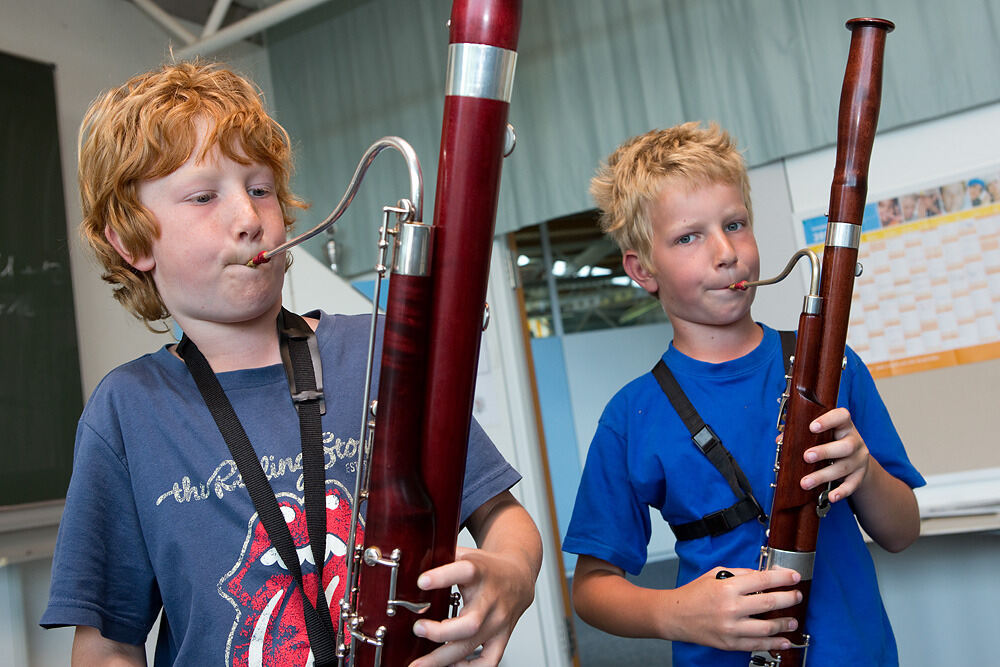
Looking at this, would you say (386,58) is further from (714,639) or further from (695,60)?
(714,639)

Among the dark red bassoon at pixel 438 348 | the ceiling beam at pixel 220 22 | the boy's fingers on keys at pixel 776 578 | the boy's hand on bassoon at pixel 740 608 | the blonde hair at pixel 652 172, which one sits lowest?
the boy's hand on bassoon at pixel 740 608

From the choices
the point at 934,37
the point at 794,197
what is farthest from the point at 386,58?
the point at 934,37

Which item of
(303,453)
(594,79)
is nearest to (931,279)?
(594,79)

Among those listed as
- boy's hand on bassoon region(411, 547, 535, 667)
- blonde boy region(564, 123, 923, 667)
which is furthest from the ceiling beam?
boy's hand on bassoon region(411, 547, 535, 667)

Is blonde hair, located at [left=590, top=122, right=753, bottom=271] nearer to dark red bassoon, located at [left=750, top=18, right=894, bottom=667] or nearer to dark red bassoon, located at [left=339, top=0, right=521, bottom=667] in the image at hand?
dark red bassoon, located at [left=750, top=18, right=894, bottom=667]

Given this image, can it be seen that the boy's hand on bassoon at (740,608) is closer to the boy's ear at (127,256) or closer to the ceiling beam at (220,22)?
the boy's ear at (127,256)

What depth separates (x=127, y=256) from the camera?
94cm

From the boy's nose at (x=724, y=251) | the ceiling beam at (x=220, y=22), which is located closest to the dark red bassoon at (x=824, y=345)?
the boy's nose at (x=724, y=251)

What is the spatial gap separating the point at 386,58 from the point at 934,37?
7.48ft

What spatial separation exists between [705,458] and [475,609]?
0.64 meters

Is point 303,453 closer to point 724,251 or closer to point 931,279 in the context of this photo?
point 724,251

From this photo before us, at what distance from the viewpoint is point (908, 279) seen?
270 cm

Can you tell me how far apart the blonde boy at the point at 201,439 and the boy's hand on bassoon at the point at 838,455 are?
0.40 m

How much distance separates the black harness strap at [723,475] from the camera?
117 centimetres
